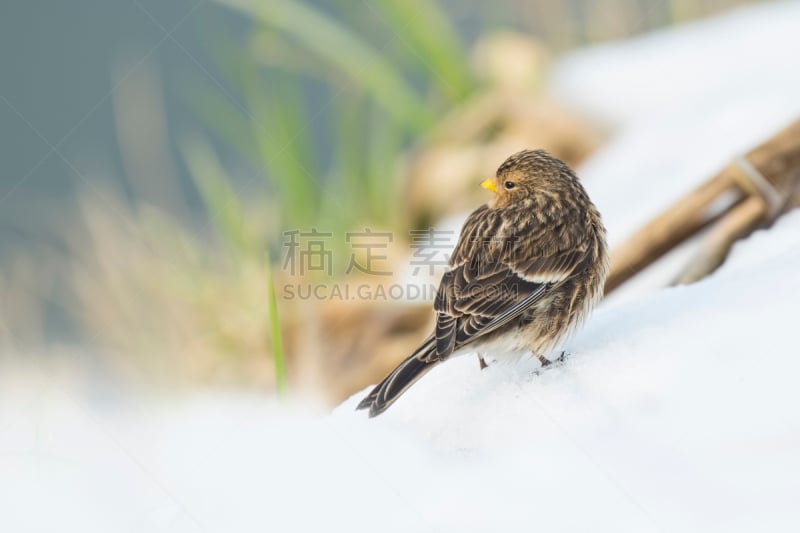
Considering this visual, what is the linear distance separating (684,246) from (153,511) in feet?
7.06

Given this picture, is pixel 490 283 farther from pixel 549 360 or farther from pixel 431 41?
pixel 431 41

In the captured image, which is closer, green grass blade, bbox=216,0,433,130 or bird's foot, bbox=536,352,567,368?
bird's foot, bbox=536,352,567,368

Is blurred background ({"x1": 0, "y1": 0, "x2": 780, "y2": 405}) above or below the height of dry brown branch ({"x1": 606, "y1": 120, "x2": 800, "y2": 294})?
above

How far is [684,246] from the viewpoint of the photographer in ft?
12.2

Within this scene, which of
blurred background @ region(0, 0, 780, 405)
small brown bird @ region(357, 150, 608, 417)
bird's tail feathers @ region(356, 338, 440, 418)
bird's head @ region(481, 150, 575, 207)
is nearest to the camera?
bird's tail feathers @ region(356, 338, 440, 418)

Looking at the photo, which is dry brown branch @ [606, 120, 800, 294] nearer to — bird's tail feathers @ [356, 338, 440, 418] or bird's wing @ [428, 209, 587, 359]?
bird's wing @ [428, 209, 587, 359]

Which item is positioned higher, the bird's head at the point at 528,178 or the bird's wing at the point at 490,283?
the bird's head at the point at 528,178

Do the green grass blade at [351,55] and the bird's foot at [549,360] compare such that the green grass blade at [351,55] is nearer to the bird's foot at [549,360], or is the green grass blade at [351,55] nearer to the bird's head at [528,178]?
the bird's head at [528,178]

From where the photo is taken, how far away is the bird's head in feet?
11.2

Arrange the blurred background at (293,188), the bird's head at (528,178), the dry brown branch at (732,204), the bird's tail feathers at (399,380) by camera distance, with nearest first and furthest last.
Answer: the bird's tail feathers at (399,380) < the bird's head at (528,178) < the dry brown branch at (732,204) < the blurred background at (293,188)

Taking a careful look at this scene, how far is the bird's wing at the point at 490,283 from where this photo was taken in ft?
9.48

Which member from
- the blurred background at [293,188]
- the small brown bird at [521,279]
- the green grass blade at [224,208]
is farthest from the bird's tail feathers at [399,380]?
the green grass blade at [224,208]

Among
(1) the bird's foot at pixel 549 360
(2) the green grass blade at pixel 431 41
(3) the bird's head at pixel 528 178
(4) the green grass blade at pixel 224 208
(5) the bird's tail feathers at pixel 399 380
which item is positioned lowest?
(1) the bird's foot at pixel 549 360

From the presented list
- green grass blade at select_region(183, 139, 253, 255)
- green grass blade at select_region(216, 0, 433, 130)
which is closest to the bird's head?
green grass blade at select_region(216, 0, 433, 130)
